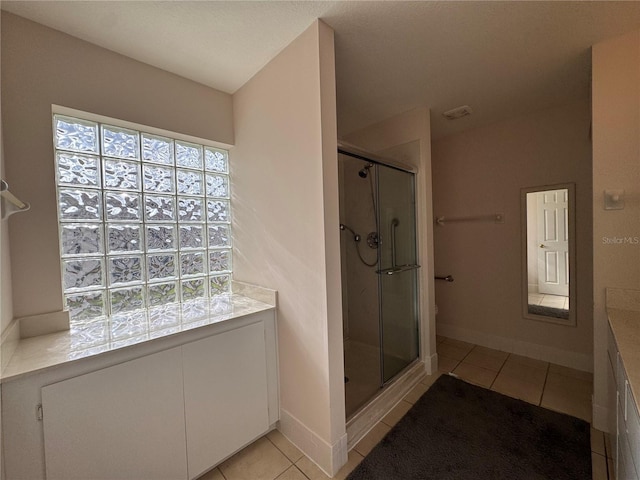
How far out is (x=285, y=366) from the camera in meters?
1.60

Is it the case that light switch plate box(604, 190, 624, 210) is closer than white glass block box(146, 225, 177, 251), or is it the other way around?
light switch plate box(604, 190, 624, 210)

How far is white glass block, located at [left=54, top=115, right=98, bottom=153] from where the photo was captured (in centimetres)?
140

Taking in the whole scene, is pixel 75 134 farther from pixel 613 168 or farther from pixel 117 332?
pixel 613 168

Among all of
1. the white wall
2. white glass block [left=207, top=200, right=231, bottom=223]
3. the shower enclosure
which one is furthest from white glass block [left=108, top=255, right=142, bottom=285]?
the white wall

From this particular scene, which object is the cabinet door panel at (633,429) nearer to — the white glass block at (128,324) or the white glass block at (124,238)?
the white glass block at (128,324)

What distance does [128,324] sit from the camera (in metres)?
1.37

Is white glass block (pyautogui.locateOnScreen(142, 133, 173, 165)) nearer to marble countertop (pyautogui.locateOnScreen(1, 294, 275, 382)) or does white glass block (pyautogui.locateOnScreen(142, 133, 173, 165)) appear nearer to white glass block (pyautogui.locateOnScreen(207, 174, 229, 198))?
white glass block (pyautogui.locateOnScreen(207, 174, 229, 198))

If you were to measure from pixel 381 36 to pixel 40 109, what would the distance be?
71.6 inches

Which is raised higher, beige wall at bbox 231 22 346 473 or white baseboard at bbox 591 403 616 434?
beige wall at bbox 231 22 346 473

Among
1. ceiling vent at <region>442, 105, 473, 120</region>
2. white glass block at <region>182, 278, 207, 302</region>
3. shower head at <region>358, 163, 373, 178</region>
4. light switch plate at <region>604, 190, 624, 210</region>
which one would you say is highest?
ceiling vent at <region>442, 105, 473, 120</region>

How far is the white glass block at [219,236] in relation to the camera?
1.99 m

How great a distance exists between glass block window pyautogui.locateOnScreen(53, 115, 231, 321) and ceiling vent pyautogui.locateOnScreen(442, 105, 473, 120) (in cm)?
203

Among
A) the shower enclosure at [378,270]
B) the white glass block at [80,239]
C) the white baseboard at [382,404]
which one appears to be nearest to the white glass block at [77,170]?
the white glass block at [80,239]

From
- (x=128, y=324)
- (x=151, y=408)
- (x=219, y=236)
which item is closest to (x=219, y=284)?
(x=219, y=236)
